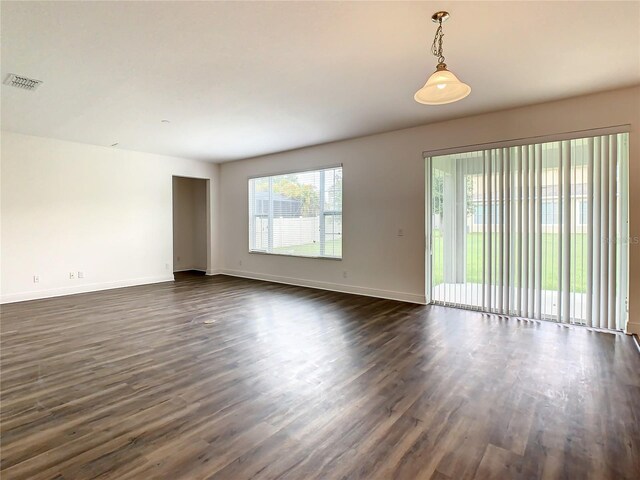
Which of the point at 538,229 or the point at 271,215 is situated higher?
the point at 271,215

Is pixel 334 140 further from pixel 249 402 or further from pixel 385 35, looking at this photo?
pixel 249 402

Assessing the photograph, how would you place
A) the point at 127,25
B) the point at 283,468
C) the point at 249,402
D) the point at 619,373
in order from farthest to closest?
1. the point at 619,373
2. the point at 127,25
3. the point at 249,402
4. the point at 283,468

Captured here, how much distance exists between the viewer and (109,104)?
4199 millimetres

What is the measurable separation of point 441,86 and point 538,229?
290cm

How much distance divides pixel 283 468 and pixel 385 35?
299 centimetres

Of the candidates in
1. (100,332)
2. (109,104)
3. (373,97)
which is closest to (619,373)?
(373,97)

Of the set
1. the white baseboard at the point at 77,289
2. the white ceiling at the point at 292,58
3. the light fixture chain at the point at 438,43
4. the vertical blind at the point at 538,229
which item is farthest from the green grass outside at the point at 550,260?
the white baseboard at the point at 77,289

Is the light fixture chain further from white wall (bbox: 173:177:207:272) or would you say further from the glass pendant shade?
white wall (bbox: 173:177:207:272)

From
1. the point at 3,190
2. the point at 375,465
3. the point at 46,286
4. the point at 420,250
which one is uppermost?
the point at 3,190

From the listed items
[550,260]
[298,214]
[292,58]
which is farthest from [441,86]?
[298,214]

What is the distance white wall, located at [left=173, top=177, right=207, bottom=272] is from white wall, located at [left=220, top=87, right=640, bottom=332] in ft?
8.61

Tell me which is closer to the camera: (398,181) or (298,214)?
(398,181)

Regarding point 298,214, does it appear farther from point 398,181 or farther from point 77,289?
point 77,289

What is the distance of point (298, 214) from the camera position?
6.94 m
